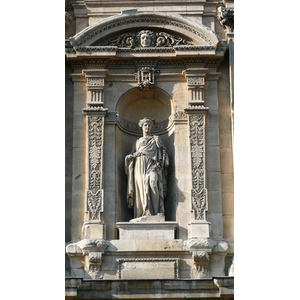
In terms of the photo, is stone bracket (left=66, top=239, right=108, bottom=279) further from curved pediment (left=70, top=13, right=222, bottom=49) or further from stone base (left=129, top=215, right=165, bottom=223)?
curved pediment (left=70, top=13, right=222, bottom=49)

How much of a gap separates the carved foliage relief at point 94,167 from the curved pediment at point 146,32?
1.80 metres

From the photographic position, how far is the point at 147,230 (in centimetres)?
2127

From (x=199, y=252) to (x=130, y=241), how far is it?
1.37 metres

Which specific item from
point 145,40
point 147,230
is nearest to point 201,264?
point 147,230

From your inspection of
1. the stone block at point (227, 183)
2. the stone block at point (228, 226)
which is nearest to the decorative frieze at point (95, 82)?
the stone block at point (227, 183)

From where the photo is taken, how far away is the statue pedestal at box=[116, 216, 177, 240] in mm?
21203

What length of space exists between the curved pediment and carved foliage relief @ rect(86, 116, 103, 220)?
180 centimetres

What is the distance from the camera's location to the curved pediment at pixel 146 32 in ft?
74.9

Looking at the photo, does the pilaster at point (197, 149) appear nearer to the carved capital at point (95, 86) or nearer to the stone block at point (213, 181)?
the stone block at point (213, 181)

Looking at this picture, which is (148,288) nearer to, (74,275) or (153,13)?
(74,275)

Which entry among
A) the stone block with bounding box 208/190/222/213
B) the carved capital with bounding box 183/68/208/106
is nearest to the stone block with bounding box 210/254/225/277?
the stone block with bounding box 208/190/222/213

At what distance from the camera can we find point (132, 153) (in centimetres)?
2225

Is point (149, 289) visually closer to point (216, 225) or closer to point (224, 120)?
point (216, 225)

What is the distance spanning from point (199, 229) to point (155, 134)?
2.70 m
